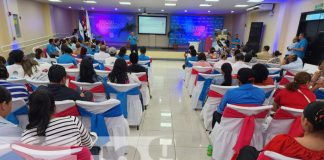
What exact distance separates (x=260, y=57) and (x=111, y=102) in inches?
220

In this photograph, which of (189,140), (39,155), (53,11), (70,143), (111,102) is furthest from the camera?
(53,11)

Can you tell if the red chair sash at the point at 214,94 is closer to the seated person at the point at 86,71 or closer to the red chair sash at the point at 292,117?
the red chair sash at the point at 292,117

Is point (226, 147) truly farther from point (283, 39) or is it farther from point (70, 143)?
point (283, 39)

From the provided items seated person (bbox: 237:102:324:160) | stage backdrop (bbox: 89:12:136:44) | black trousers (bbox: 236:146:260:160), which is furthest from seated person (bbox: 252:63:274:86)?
stage backdrop (bbox: 89:12:136:44)

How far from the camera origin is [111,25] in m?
15.1

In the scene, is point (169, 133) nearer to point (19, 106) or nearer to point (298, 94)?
point (298, 94)

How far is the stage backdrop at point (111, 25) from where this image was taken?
1494cm

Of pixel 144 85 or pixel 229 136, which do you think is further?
pixel 144 85

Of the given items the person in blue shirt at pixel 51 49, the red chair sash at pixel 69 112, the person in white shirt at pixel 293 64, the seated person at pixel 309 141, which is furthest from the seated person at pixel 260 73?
the person in blue shirt at pixel 51 49

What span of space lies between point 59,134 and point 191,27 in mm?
14659

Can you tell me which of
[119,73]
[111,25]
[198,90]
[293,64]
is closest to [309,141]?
[119,73]

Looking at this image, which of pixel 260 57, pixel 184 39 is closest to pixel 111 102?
pixel 260 57

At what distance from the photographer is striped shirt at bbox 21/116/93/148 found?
1.22 m

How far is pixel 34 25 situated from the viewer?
9.89 meters
